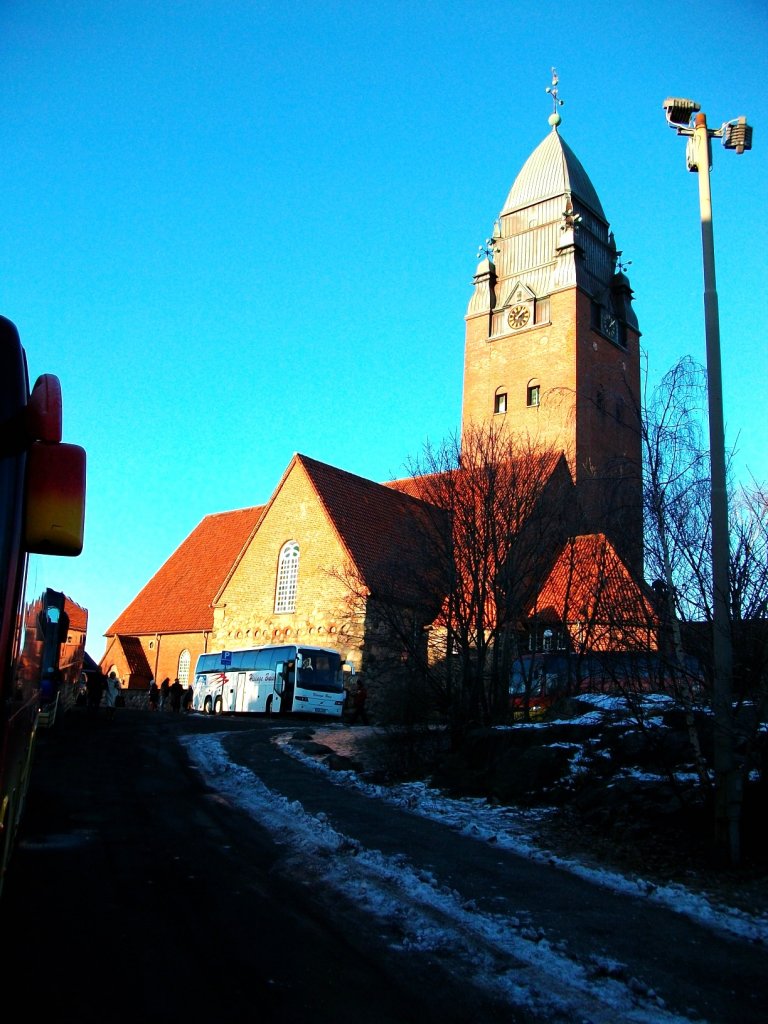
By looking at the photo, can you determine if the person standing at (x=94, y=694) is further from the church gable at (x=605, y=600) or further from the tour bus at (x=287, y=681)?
the church gable at (x=605, y=600)

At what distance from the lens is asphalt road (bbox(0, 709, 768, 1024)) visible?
4.43 metres

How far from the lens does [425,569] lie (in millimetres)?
16766

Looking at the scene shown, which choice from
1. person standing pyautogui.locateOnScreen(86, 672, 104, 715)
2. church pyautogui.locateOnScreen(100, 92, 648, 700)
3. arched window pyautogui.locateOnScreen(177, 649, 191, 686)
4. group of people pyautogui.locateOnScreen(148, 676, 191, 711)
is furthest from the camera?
arched window pyautogui.locateOnScreen(177, 649, 191, 686)

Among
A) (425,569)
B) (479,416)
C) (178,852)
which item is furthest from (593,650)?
(479,416)

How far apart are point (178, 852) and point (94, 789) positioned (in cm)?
427

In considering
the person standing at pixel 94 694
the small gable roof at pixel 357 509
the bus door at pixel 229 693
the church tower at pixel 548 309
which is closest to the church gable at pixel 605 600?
the small gable roof at pixel 357 509

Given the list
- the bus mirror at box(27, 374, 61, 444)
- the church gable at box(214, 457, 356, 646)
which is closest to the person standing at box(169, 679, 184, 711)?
the church gable at box(214, 457, 356, 646)

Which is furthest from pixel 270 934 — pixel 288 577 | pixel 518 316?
pixel 518 316

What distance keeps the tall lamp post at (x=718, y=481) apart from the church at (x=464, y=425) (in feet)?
80.1

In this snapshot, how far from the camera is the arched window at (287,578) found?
38969mm

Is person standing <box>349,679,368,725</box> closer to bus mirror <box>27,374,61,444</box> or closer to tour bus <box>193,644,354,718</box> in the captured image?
tour bus <box>193,644,354,718</box>

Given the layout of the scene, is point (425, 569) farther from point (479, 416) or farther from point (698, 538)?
point (479, 416)

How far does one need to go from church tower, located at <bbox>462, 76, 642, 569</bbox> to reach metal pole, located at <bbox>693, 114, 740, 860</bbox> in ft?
113

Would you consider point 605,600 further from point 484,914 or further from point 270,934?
point 270,934
